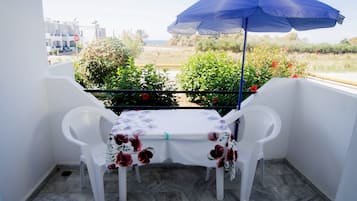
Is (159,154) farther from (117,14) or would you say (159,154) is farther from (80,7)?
(80,7)

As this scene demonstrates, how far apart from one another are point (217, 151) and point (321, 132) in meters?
1.20

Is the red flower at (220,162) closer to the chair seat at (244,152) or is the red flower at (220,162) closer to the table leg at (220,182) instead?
the table leg at (220,182)

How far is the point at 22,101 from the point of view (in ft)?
6.73

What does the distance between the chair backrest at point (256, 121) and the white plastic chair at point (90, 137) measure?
52.4 inches

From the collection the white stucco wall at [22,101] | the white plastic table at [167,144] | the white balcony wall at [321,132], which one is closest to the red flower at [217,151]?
the white plastic table at [167,144]

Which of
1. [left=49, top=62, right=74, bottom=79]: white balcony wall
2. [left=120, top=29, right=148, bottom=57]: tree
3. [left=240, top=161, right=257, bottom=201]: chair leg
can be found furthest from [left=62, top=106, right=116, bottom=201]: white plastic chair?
[left=120, top=29, right=148, bottom=57]: tree

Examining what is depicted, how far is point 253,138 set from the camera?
8.08 ft

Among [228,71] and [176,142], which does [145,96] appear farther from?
[228,71]

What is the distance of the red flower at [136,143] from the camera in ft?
6.00

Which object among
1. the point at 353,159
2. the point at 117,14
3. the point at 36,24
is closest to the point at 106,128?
the point at 36,24

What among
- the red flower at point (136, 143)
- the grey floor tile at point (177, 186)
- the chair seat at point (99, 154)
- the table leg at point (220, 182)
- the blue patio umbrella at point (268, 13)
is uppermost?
the blue patio umbrella at point (268, 13)

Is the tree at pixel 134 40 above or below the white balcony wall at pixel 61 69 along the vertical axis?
above

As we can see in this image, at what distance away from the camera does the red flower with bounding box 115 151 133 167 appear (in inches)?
72.8

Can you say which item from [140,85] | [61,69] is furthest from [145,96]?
[61,69]
